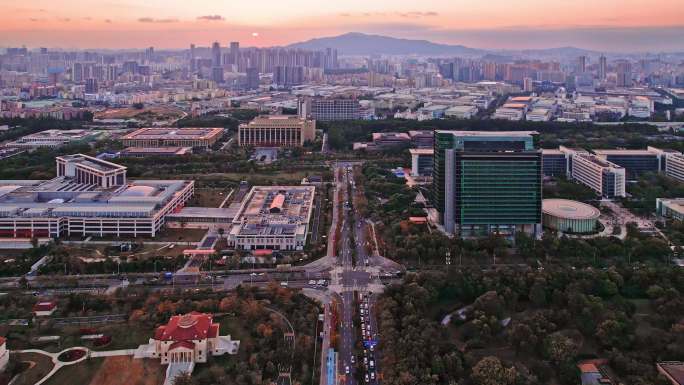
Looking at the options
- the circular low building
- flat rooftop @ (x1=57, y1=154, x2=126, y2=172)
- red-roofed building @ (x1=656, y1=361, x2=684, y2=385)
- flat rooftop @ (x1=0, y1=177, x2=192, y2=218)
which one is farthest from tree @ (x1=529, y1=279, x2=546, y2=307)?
flat rooftop @ (x1=57, y1=154, x2=126, y2=172)

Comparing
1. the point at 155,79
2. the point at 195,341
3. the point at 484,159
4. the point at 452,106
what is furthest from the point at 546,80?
the point at 195,341

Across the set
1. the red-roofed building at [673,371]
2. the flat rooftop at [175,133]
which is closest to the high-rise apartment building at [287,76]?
the flat rooftop at [175,133]

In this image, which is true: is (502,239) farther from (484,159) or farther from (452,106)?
(452,106)

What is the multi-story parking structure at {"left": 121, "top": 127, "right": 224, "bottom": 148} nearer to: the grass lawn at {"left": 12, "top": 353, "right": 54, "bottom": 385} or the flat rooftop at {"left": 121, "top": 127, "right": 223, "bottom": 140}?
the flat rooftop at {"left": 121, "top": 127, "right": 223, "bottom": 140}

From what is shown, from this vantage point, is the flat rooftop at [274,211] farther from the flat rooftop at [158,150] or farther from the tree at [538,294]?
the flat rooftop at [158,150]

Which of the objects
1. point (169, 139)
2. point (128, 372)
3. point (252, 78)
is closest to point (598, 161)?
point (128, 372)

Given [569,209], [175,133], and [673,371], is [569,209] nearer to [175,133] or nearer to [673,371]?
[673,371]
